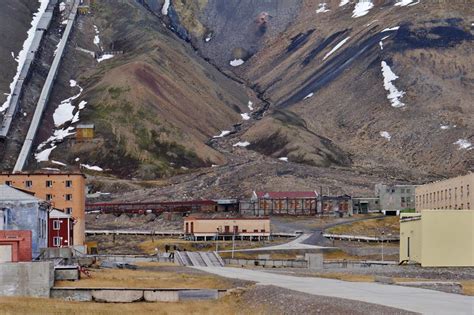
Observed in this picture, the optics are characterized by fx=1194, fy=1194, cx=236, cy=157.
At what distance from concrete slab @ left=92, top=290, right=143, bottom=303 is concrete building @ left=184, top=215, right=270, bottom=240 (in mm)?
58328

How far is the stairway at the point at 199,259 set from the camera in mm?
77463

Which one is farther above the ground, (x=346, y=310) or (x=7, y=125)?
(x=7, y=125)

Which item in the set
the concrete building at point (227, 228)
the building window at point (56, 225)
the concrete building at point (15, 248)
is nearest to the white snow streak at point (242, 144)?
the concrete building at point (227, 228)

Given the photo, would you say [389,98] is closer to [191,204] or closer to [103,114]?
[103,114]

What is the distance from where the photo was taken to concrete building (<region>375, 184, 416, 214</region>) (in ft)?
436

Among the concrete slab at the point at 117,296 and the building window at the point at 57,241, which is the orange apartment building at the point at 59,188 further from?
the concrete slab at the point at 117,296

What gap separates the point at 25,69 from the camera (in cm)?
18075

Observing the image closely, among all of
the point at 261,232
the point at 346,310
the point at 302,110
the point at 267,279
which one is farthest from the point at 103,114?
the point at 346,310

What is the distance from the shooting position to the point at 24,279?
47.8 meters

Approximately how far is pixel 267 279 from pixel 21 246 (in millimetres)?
12170

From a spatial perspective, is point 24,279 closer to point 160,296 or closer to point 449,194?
point 160,296

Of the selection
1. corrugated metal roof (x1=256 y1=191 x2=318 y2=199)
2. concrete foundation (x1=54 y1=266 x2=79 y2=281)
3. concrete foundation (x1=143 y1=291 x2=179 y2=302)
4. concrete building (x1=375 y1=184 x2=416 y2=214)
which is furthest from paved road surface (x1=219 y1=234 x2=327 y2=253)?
concrete foundation (x1=143 y1=291 x2=179 y2=302)

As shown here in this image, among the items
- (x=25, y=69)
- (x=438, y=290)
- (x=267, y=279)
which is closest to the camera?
(x=438, y=290)

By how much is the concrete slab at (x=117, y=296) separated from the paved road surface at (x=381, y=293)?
20.5 feet
